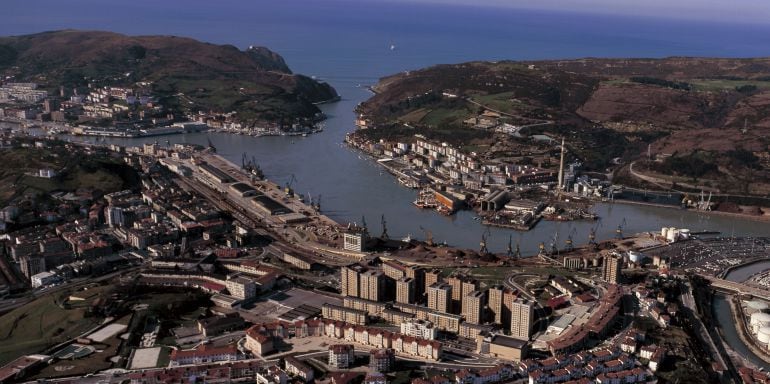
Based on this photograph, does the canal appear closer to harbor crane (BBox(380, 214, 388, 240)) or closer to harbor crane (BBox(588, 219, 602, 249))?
harbor crane (BBox(588, 219, 602, 249))

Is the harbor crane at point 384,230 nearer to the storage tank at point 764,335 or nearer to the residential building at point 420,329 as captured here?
the residential building at point 420,329

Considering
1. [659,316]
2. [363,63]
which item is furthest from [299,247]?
[363,63]

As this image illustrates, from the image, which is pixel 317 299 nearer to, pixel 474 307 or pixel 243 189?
pixel 474 307

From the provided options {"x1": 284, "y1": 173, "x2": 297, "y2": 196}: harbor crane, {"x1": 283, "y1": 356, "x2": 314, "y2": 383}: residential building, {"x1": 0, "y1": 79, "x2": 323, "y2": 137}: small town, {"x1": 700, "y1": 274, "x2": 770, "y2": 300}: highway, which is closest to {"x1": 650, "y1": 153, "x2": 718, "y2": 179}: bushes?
{"x1": 700, "y1": 274, "x2": 770, "y2": 300}: highway

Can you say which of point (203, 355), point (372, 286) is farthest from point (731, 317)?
point (203, 355)

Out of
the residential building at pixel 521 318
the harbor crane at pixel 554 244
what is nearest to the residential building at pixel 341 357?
the residential building at pixel 521 318

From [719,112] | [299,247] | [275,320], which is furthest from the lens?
[719,112]

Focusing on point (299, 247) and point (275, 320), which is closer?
point (275, 320)

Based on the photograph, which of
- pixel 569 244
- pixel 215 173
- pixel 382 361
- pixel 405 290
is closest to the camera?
pixel 382 361

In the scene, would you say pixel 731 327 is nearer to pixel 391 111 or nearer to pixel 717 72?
pixel 391 111
